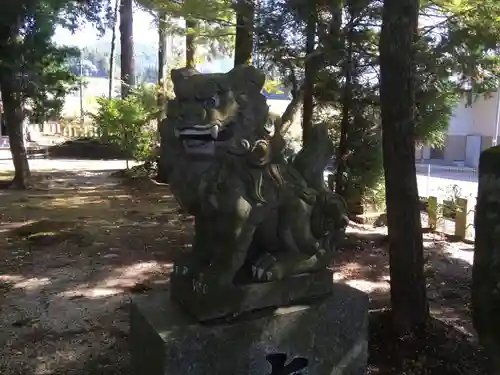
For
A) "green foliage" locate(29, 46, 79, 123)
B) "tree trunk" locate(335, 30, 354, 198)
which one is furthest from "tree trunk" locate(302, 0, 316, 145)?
"green foliage" locate(29, 46, 79, 123)

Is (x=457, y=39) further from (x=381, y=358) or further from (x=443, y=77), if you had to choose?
(x=381, y=358)

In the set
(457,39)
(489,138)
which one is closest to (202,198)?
(457,39)

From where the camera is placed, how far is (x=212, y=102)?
1922mm

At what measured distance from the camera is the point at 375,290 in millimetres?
4578

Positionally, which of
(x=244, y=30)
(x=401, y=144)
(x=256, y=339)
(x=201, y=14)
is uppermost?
(x=201, y=14)

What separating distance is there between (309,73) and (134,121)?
20.1 feet

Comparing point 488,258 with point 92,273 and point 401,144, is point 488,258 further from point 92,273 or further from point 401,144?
point 92,273

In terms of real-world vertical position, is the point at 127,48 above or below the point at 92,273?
above

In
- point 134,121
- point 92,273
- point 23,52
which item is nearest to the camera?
point 92,273

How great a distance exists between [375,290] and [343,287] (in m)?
2.27

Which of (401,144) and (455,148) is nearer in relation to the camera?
(401,144)

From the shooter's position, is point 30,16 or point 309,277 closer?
point 309,277

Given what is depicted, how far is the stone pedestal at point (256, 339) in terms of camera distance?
6.46 feet

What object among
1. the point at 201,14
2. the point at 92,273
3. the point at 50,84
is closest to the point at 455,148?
the point at 50,84
